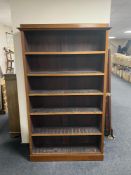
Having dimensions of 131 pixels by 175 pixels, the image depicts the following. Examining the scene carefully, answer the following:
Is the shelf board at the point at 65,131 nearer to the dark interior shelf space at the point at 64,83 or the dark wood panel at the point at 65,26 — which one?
the dark interior shelf space at the point at 64,83

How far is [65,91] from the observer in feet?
7.50

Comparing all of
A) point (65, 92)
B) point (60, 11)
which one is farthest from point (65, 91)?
point (60, 11)

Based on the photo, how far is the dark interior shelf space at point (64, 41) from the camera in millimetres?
2199

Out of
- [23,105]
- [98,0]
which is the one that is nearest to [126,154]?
[23,105]

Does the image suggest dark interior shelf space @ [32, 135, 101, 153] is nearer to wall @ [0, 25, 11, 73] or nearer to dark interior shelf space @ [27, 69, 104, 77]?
dark interior shelf space @ [27, 69, 104, 77]

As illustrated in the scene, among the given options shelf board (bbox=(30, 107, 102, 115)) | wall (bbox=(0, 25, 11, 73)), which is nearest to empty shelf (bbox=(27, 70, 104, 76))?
shelf board (bbox=(30, 107, 102, 115))

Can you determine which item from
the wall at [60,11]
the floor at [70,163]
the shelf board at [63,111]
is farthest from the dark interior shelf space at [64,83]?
the floor at [70,163]

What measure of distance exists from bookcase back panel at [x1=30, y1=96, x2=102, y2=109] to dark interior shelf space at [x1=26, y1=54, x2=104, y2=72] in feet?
1.31

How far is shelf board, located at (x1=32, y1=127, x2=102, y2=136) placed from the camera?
2.32 metres

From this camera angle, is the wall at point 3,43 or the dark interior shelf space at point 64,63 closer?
the dark interior shelf space at point 64,63

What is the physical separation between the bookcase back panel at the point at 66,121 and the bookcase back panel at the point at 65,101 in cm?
17

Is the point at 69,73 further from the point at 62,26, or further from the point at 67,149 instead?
the point at 67,149

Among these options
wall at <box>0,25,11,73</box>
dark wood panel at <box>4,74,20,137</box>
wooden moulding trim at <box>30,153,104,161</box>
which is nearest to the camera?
wooden moulding trim at <box>30,153,104,161</box>

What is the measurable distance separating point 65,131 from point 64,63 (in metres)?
0.94
